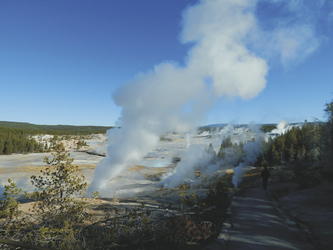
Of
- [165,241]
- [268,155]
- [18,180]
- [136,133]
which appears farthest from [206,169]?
[165,241]

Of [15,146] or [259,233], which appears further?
[15,146]

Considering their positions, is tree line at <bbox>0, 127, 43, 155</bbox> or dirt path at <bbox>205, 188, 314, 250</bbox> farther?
tree line at <bbox>0, 127, 43, 155</bbox>

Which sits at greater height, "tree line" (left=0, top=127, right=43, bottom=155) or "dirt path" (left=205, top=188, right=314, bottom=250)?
"dirt path" (left=205, top=188, right=314, bottom=250)

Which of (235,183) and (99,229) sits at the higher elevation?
(99,229)

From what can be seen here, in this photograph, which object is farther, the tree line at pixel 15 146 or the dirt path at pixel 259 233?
the tree line at pixel 15 146

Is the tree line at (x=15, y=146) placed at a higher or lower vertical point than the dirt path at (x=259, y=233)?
lower

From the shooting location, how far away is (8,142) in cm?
8606

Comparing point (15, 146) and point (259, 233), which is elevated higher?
point (259, 233)

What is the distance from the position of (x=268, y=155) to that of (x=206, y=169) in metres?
20.0

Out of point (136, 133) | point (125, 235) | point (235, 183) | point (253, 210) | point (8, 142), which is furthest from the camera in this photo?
point (8, 142)

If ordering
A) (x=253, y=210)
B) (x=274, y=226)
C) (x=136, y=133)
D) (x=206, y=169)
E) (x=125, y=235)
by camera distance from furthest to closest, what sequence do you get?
(x=206, y=169) → (x=136, y=133) → (x=253, y=210) → (x=274, y=226) → (x=125, y=235)

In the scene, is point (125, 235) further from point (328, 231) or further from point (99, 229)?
point (328, 231)

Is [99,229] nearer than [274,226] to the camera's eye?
Yes

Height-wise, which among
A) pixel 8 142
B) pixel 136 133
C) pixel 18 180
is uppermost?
pixel 136 133
